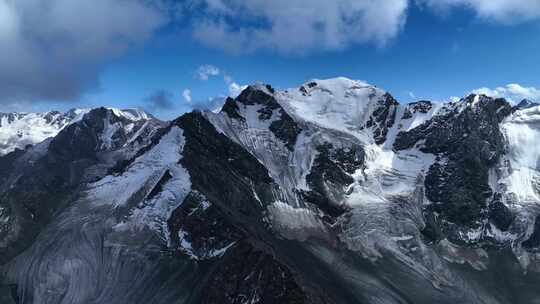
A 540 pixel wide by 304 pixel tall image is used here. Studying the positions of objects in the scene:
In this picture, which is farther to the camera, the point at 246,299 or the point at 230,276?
the point at 230,276

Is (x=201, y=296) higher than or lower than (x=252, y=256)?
lower

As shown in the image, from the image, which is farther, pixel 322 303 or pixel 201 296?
pixel 201 296

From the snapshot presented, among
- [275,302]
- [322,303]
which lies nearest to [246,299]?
[275,302]

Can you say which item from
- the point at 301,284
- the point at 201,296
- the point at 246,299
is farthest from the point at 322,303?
the point at 201,296

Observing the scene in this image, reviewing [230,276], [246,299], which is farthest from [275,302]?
[230,276]

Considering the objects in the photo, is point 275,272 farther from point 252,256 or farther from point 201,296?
point 201,296

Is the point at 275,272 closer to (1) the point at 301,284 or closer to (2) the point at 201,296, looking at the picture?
(1) the point at 301,284

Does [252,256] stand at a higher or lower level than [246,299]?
higher

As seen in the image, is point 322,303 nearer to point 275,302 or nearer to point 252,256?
point 275,302
